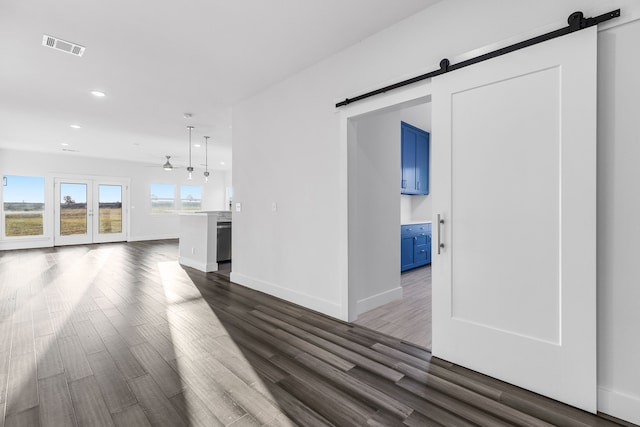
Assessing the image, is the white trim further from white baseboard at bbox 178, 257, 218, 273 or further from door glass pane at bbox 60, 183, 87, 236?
door glass pane at bbox 60, 183, 87, 236

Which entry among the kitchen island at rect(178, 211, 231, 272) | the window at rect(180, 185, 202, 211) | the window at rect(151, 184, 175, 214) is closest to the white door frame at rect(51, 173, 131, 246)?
the window at rect(151, 184, 175, 214)

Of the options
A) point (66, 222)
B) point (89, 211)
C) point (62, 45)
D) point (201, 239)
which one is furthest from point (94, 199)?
point (62, 45)

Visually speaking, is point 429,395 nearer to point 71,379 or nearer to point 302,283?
point 302,283

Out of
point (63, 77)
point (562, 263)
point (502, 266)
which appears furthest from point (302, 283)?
point (63, 77)

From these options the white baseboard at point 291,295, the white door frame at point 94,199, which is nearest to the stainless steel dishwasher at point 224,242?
the white baseboard at point 291,295

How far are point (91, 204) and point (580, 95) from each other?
12.3 m

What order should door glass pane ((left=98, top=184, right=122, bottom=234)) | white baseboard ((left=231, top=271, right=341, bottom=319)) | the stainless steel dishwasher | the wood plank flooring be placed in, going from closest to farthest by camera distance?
the wood plank flooring
white baseboard ((left=231, top=271, right=341, bottom=319))
the stainless steel dishwasher
door glass pane ((left=98, top=184, right=122, bottom=234))

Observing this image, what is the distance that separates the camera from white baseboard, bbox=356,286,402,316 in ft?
11.2

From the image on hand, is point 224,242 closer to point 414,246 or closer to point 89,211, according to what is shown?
point 414,246

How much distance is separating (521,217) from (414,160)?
412 centimetres

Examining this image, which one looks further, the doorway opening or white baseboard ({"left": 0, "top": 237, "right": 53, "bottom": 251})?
white baseboard ({"left": 0, "top": 237, "right": 53, "bottom": 251})

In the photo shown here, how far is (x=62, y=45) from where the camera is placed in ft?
10.1

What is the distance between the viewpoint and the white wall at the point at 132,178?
8.70 metres

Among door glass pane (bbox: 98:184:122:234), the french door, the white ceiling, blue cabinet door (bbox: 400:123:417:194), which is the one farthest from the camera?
door glass pane (bbox: 98:184:122:234)
